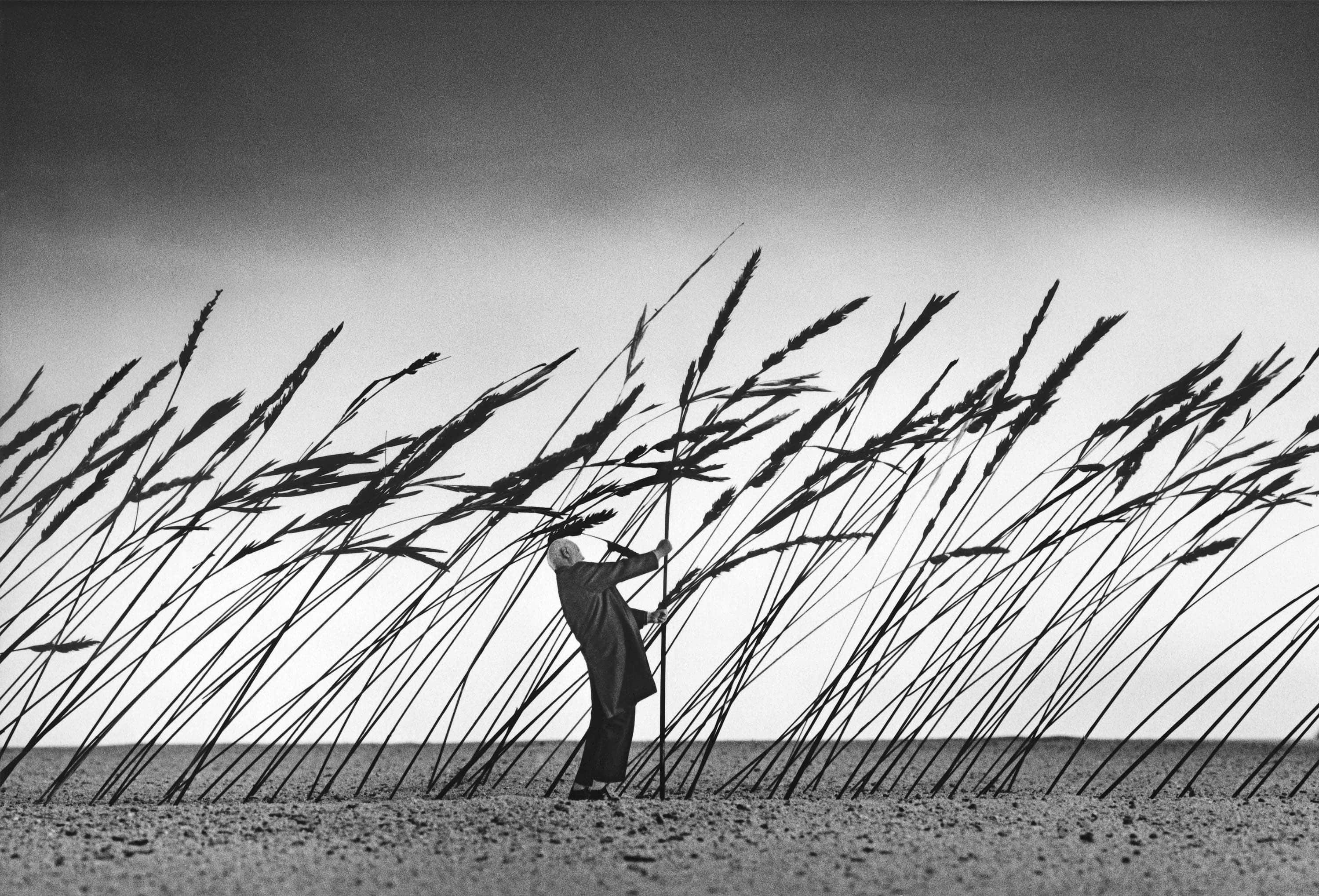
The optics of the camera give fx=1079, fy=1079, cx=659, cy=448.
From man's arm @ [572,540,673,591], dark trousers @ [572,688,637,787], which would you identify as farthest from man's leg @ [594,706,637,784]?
man's arm @ [572,540,673,591]

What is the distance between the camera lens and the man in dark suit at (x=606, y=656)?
5.26ft

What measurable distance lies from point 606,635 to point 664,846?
0.43 meters

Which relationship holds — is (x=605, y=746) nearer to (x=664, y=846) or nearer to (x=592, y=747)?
(x=592, y=747)

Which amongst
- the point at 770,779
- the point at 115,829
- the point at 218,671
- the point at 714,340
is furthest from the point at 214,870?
the point at 218,671

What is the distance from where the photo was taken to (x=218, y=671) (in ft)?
11.7

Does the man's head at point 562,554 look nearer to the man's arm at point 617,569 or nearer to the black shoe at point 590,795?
the man's arm at point 617,569

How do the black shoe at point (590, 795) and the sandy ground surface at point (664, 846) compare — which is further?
the black shoe at point (590, 795)

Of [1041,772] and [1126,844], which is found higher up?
[1041,772]

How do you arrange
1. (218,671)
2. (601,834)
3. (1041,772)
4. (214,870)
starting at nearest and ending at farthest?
(214,870) < (601,834) < (1041,772) < (218,671)

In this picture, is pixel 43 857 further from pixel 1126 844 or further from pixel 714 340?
pixel 1126 844

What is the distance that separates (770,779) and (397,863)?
1.20 m

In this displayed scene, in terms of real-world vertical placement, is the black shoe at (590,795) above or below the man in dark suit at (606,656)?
below

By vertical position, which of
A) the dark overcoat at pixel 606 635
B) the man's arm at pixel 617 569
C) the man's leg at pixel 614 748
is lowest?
the man's leg at pixel 614 748

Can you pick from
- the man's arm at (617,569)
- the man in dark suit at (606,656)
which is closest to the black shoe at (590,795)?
the man in dark suit at (606,656)
